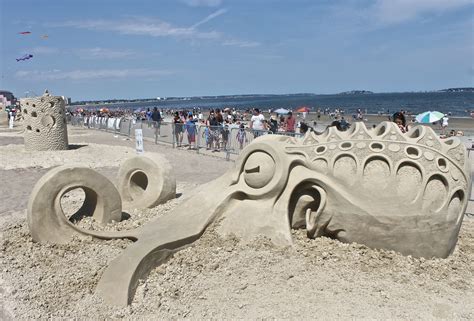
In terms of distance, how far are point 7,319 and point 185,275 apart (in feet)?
5.93

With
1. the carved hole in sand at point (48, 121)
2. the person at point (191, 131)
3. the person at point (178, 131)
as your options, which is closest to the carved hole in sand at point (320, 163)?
the person at point (191, 131)

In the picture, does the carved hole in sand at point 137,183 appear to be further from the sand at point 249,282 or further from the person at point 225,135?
the person at point 225,135

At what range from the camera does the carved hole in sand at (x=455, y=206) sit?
16.0 ft

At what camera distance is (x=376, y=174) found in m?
4.95

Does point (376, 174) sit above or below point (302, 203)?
above

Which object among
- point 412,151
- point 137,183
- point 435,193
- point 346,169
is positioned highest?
point 412,151

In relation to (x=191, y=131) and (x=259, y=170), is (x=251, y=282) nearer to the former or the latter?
(x=259, y=170)

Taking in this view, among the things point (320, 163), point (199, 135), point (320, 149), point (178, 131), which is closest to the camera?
point (320, 163)

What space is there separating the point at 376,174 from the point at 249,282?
193 centimetres

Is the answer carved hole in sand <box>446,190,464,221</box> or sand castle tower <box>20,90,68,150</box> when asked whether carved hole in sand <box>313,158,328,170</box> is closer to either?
carved hole in sand <box>446,190,464,221</box>

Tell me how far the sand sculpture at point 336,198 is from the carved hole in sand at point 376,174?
0.01 meters

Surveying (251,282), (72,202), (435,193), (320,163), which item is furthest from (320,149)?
(72,202)

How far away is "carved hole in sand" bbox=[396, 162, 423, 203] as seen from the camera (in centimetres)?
481

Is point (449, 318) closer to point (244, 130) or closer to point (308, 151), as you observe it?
point (308, 151)
